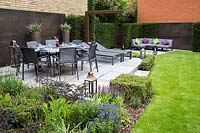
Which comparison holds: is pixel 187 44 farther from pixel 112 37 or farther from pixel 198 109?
A: pixel 198 109

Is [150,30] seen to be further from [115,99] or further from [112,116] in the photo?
[112,116]

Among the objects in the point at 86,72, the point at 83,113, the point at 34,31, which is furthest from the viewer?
the point at 34,31

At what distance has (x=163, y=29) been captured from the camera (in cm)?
1611

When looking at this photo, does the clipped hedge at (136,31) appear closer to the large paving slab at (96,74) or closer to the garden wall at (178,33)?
the garden wall at (178,33)

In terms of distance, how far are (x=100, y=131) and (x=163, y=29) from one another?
14.5 m

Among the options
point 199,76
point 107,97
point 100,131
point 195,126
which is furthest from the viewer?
point 199,76

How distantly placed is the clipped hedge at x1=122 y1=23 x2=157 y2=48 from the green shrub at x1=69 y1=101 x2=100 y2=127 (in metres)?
13.2

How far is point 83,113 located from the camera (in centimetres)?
319

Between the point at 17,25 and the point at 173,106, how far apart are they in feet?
21.4

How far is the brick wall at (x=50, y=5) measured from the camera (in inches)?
316

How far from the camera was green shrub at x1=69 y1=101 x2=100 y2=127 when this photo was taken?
3205 millimetres

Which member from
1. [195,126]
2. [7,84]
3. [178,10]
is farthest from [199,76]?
[178,10]

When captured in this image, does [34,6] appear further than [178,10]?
No

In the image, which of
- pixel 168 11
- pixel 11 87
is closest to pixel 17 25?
pixel 11 87
